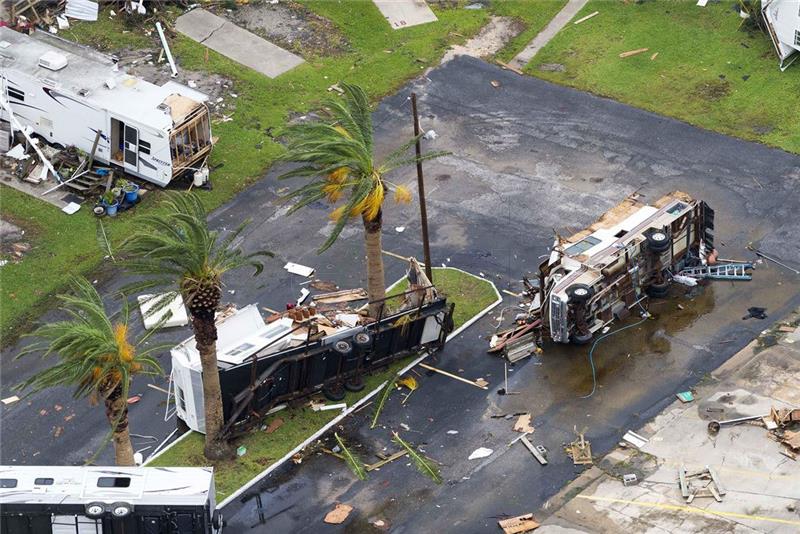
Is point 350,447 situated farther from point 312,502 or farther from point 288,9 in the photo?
point 288,9

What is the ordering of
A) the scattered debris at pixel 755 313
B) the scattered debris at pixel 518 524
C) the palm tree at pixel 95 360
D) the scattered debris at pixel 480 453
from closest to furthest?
the palm tree at pixel 95 360
the scattered debris at pixel 518 524
the scattered debris at pixel 480 453
the scattered debris at pixel 755 313

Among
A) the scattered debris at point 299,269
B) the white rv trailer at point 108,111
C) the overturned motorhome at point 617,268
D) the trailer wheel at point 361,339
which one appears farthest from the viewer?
the white rv trailer at point 108,111

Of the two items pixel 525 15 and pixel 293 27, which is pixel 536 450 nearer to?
pixel 525 15

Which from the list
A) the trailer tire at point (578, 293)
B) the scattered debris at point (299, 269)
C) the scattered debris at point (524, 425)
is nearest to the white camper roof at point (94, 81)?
the scattered debris at point (299, 269)

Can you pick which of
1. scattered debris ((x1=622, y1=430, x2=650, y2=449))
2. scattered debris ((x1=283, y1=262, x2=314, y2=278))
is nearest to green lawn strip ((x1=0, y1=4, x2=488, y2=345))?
scattered debris ((x1=283, y1=262, x2=314, y2=278))

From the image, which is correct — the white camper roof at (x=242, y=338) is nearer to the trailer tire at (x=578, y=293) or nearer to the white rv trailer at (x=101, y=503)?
the white rv trailer at (x=101, y=503)

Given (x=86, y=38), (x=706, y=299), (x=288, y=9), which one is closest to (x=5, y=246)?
(x=86, y=38)
